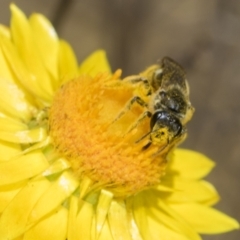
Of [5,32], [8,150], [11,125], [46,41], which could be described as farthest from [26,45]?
[8,150]

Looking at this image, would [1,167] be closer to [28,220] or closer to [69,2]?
[28,220]

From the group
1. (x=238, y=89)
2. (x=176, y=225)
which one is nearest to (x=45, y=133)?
(x=176, y=225)

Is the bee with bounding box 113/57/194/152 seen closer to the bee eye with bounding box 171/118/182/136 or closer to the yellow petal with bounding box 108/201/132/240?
the bee eye with bounding box 171/118/182/136

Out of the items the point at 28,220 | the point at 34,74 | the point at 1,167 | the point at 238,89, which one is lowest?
the point at 28,220

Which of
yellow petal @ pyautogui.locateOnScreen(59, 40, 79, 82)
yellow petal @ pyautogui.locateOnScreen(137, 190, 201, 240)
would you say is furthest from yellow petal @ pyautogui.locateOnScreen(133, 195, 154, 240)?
yellow petal @ pyautogui.locateOnScreen(59, 40, 79, 82)

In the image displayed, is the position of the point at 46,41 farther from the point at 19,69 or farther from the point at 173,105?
the point at 173,105
